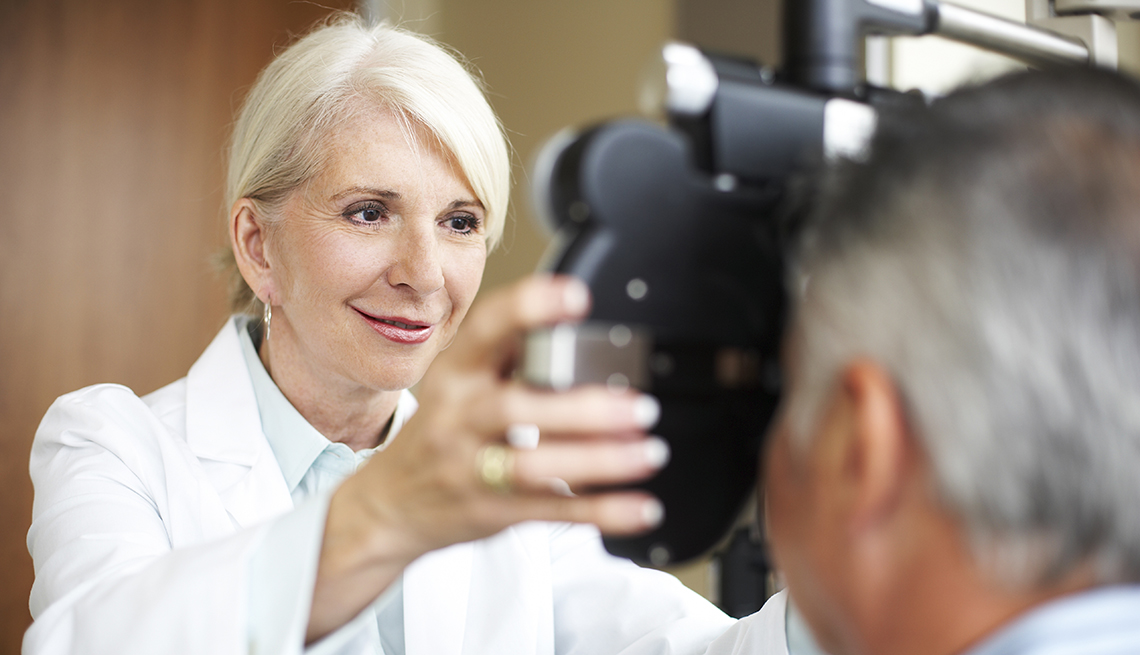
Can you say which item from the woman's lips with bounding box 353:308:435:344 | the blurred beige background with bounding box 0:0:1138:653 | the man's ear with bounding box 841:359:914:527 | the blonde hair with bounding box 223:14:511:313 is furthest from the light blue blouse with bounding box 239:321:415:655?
the blurred beige background with bounding box 0:0:1138:653

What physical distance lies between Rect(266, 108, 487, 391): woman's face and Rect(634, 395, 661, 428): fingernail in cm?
74

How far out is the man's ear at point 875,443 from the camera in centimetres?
42

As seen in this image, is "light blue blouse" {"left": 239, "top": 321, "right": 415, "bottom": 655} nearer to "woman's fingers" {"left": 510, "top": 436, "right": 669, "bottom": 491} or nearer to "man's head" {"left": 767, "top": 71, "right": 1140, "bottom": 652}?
"woman's fingers" {"left": 510, "top": 436, "right": 669, "bottom": 491}

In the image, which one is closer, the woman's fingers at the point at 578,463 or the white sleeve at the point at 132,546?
the woman's fingers at the point at 578,463

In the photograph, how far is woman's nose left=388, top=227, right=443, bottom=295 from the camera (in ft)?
3.78

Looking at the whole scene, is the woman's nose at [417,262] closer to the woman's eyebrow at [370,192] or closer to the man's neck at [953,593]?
the woman's eyebrow at [370,192]

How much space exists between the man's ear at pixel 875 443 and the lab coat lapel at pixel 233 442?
0.78m

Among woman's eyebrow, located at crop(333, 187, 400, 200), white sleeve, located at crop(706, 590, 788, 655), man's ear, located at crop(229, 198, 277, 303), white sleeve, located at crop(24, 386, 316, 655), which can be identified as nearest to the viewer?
white sleeve, located at crop(24, 386, 316, 655)

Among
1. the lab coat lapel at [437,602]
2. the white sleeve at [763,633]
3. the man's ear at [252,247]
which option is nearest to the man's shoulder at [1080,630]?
the white sleeve at [763,633]

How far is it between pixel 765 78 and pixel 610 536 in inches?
10.4

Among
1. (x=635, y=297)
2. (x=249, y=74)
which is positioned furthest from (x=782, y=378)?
(x=249, y=74)

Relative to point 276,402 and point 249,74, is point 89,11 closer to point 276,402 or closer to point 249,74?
point 249,74

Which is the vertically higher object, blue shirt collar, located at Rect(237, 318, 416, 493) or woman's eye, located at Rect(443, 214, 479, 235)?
woman's eye, located at Rect(443, 214, 479, 235)

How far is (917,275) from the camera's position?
42 cm
